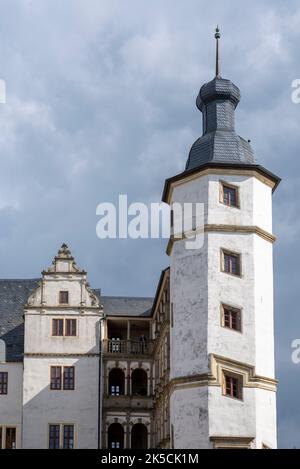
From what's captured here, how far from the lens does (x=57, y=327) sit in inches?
2323

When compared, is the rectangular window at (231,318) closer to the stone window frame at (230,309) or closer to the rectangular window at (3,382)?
the stone window frame at (230,309)

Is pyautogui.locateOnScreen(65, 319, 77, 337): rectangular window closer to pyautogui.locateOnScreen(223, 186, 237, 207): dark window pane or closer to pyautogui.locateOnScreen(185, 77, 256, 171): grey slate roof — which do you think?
pyautogui.locateOnScreen(185, 77, 256, 171): grey slate roof

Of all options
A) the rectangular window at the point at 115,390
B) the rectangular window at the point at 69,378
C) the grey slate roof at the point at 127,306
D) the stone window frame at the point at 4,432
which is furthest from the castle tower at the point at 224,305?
the rectangular window at the point at 115,390

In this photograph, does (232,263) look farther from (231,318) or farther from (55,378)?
(55,378)

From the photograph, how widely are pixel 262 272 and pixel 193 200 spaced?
Answer: 15.2 ft

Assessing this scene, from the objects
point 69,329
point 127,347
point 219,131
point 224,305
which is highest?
point 219,131

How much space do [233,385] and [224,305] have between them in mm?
3521

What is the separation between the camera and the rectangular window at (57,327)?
193ft

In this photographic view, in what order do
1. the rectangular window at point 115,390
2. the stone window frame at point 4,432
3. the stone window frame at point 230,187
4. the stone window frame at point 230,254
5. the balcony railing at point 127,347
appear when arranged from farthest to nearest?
1. the rectangular window at point 115,390
2. the balcony railing at point 127,347
3. the stone window frame at point 4,432
4. the stone window frame at point 230,187
5. the stone window frame at point 230,254

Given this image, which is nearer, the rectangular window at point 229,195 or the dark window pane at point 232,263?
the dark window pane at point 232,263

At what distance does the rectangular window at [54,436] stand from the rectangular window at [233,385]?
17351mm

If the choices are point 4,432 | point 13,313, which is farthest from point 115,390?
point 13,313

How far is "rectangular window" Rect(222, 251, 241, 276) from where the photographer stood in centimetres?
4497
